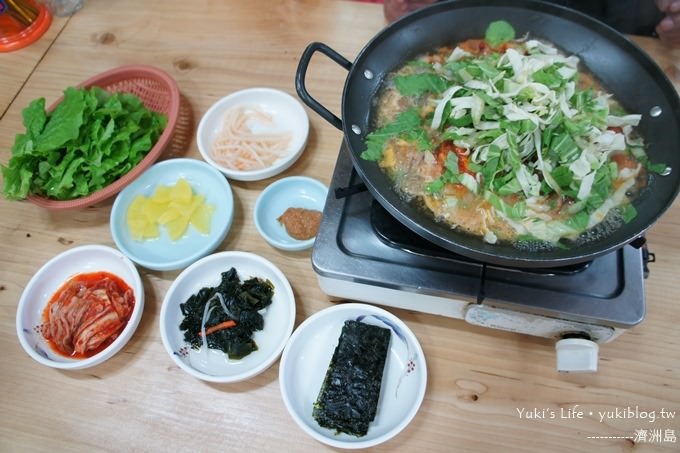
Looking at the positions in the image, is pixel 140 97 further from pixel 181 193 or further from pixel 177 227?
pixel 177 227

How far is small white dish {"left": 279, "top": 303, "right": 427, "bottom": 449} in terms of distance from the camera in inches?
55.0

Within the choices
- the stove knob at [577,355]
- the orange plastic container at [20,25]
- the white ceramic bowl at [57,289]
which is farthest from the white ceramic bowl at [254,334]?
the orange plastic container at [20,25]

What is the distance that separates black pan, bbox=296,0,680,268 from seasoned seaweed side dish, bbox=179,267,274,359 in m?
0.65

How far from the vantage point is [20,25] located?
2428 mm

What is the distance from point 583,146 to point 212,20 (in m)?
1.95

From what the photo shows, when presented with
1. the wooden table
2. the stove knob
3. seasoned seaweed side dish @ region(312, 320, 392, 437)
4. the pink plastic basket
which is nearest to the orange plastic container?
the pink plastic basket

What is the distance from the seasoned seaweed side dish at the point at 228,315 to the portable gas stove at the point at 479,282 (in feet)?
0.95

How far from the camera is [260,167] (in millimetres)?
1968

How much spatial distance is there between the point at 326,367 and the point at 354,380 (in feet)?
0.45

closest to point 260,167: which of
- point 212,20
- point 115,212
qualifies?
point 115,212

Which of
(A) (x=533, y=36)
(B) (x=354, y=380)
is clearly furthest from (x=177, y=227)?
(A) (x=533, y=36)

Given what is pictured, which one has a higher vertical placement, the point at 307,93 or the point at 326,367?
the point at 307,93

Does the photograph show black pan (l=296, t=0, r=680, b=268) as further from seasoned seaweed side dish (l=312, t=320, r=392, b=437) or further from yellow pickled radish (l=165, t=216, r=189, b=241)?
yellow pickled radish (l=165, t=216, r=189, b=241)

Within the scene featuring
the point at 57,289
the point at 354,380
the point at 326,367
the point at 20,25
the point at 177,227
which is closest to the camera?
the point at 354,380
